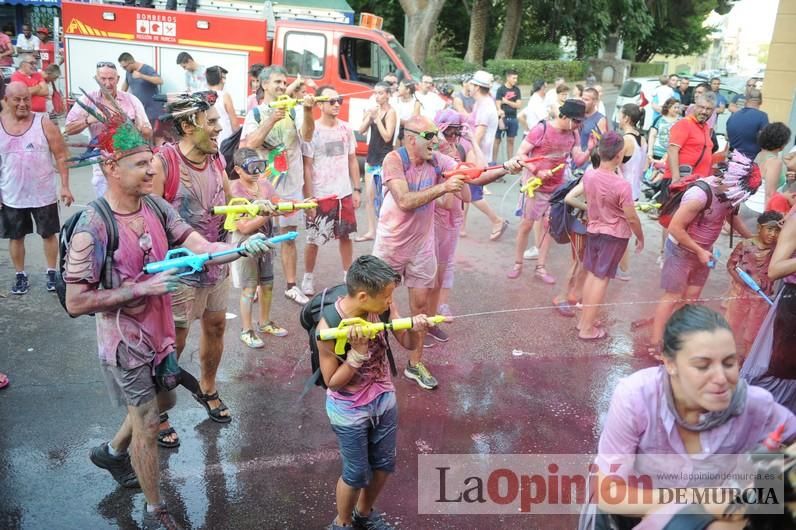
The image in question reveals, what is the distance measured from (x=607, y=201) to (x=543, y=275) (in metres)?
1.90

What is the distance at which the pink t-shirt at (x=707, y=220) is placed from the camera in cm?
525

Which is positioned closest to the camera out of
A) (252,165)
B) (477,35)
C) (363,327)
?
(363,327)

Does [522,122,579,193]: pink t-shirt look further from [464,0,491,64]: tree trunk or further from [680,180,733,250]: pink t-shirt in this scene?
[464,0,491,64]: tree trunk

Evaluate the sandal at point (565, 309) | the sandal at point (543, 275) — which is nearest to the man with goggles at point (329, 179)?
the sandal at point (565, 309)

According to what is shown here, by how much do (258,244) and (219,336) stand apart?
1466 millimetres

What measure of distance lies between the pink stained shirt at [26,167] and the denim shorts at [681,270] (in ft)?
17.8

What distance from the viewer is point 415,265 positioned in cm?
510

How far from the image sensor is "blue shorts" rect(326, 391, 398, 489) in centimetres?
323

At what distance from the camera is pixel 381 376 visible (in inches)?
132

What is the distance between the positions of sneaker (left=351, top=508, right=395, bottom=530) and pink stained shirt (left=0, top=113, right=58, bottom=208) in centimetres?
440

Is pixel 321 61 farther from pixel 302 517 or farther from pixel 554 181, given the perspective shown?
pixel 302 517

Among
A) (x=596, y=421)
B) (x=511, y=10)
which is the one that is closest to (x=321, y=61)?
(x=596, y=421)

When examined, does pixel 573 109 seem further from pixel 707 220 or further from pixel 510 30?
pixel 510 30

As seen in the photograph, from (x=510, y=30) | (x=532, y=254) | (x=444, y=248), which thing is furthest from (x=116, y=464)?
(x=510, y=30)
